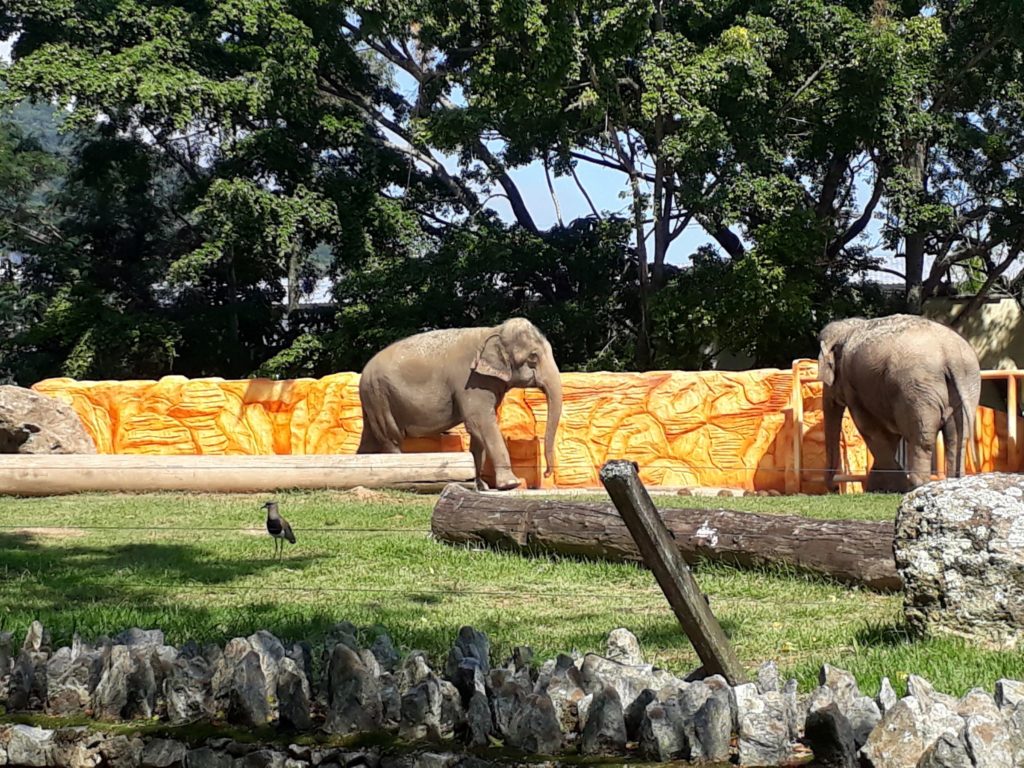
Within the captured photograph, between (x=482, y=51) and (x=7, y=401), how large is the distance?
35.6ft

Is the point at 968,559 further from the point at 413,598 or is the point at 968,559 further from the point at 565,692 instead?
the point at 413,598

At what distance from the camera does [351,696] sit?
3.94 m

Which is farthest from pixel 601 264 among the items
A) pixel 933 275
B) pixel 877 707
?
pixel 877 707

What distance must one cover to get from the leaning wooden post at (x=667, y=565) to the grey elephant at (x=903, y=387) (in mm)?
11688

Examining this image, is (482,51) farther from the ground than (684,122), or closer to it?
farther from the ground

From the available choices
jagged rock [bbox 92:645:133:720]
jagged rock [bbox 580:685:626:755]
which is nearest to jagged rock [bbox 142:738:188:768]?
jagged rock [bbox 92:645:133:720]

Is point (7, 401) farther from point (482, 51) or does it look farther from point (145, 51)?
point (482, 51)

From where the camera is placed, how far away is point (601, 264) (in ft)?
84.6

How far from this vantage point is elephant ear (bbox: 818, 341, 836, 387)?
17.0 metres

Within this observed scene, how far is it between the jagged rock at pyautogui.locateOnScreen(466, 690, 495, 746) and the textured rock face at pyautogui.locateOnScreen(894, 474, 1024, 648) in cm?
263

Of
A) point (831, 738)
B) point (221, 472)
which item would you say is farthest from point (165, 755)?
point (221, 472)

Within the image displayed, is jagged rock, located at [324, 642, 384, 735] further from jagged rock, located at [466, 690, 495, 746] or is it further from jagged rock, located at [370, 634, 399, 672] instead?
jagged rock, located at [466, 690, 495, 746]

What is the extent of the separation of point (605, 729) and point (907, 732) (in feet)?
2.75

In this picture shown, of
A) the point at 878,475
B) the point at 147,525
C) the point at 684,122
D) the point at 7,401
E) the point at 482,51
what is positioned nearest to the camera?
the point at 147,525
